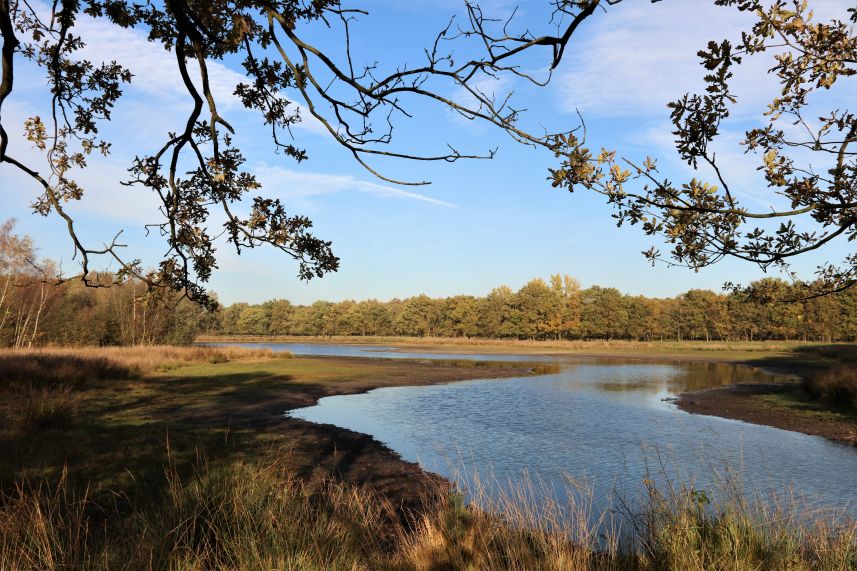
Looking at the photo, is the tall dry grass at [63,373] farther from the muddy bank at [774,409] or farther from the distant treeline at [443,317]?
the muddy bank at [774,409]

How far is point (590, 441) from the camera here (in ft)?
56.3

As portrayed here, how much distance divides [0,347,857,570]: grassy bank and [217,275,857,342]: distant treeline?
70.6 m

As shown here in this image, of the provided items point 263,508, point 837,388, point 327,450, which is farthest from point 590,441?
point 837,388

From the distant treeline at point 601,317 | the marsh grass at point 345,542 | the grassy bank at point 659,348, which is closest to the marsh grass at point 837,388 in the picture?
the marsh grass at point 345,542

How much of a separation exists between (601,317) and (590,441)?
86366mm

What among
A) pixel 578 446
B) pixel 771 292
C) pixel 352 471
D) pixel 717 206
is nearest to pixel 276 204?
pixel 717 206

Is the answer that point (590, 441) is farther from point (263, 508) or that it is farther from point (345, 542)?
point (345, 542)

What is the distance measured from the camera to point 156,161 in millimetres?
5496

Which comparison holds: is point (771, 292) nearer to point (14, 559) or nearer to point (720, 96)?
point (720, 96)

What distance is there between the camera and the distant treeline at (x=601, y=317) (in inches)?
3223

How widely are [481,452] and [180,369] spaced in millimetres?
27295

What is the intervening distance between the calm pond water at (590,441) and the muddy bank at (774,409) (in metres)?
1.03

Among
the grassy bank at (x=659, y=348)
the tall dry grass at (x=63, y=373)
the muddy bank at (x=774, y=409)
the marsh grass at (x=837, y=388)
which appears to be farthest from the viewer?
the grassy bank at (x=659, y=348)

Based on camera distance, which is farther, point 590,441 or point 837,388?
point 837,388
